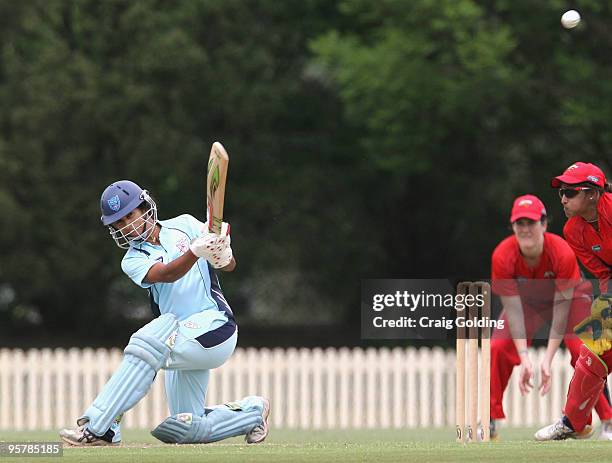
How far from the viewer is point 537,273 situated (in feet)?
30.3

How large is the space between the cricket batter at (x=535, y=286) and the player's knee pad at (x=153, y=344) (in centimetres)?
260

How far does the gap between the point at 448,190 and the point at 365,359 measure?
9158 millimetres

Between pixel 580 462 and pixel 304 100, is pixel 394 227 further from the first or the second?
pixel 580 462

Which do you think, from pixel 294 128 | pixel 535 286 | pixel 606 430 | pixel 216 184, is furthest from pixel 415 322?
pixel 294 128

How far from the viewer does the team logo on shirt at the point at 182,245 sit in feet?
25.4

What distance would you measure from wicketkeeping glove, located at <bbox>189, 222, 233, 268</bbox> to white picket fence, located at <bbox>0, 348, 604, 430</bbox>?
26.9 ft

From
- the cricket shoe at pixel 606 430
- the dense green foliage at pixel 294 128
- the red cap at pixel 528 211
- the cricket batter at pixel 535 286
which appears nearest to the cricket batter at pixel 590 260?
the cricket batter at pixel 535 286

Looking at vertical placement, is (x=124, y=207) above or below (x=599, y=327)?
above

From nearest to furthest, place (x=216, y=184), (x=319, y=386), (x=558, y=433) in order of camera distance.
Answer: (x=216, y=184), (x=558, y=433), (x=319, y=386)

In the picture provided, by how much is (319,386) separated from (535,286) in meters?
6.59

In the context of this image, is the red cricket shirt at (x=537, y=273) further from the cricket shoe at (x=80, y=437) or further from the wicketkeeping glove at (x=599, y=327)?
the cricket shoe at (x=80, y=437)

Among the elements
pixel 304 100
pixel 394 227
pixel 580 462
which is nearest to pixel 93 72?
pixel 304 100

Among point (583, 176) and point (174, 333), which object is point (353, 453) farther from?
point (583, 176)

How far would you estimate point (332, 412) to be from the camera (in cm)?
1538
